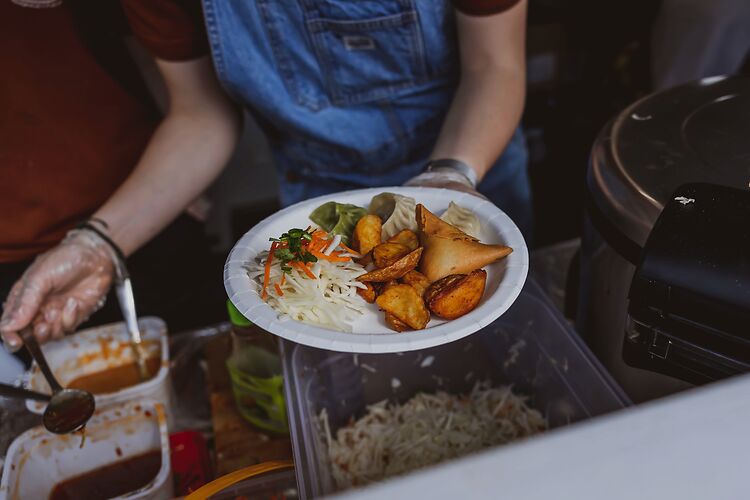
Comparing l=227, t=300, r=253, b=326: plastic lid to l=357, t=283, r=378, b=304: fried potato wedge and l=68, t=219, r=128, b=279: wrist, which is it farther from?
l=68, t=219, r=128, b=279: wrist

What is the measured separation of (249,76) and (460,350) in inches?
35.3

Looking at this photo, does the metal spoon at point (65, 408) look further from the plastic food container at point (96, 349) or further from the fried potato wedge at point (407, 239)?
the fried potato wedge at point (407, 239)

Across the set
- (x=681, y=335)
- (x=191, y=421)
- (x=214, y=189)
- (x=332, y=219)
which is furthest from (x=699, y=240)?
(x=214, y=189)

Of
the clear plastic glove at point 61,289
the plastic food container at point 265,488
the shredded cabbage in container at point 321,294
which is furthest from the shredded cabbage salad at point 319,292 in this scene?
the clear plastic glove at point 61,289

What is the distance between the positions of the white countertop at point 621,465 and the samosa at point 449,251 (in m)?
0.50

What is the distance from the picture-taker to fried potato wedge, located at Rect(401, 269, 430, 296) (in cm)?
95

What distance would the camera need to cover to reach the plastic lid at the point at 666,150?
3.01 feet

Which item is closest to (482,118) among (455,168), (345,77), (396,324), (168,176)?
(455,168)

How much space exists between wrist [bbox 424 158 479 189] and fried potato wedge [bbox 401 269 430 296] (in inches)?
15.7

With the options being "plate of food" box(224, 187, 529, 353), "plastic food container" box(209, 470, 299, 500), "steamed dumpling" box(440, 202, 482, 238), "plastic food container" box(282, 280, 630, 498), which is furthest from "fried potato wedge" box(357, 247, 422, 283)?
"plastic food container" box(209, 470, 299, 500)

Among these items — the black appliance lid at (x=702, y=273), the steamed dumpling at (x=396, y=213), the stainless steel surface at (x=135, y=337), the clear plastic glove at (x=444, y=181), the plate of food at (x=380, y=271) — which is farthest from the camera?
the stainless steel surface at (x=135, y=337)

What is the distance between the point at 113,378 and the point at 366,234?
29.0 inches

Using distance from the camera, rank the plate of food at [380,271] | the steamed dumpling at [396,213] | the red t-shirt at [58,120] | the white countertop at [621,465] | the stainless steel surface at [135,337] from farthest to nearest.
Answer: the red t-shirt at [58,120] < the stainless steel surface at [135,337] < the steamed dumpling at [396,213] < the plate of food at [380,271] < the white countertop at [621,465]

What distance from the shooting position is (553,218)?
11.6 ft
